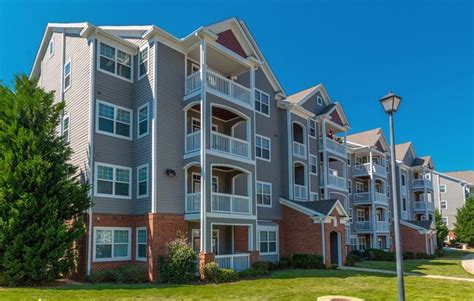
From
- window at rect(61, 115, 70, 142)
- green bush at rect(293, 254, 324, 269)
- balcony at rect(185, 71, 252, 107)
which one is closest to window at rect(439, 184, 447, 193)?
green bush at rect(293, 254, 324, 269)

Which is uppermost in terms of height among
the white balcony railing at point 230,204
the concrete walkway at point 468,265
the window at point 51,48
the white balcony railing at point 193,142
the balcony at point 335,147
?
the window at point 51,48

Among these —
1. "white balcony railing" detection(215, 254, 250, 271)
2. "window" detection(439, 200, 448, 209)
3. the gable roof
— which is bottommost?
"white balcony railing" detection(215, 254, 250, 271)

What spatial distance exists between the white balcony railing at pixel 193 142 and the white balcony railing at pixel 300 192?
11.2 metres

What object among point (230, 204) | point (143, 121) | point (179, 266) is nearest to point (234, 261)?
point (230, 204)

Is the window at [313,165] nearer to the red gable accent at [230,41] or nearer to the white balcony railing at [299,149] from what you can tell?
the white balcony railing at [299,149]

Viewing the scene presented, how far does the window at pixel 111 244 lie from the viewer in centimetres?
1831

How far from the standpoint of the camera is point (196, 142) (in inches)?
805

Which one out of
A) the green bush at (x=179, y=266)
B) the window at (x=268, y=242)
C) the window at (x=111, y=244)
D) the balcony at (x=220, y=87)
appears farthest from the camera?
the window at (x=268, y=242)

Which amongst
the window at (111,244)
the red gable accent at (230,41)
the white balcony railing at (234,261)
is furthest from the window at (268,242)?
the red gable accent at (230,41)

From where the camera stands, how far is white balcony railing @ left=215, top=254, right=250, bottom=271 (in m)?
19.9

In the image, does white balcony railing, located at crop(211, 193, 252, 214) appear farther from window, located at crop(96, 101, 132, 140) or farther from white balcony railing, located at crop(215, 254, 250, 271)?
window, located at crop(96, 101, 132, 140)

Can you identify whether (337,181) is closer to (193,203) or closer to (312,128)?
(312,128)

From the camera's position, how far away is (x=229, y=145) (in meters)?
21.7

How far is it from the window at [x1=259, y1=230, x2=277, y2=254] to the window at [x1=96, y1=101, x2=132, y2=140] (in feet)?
35.6
